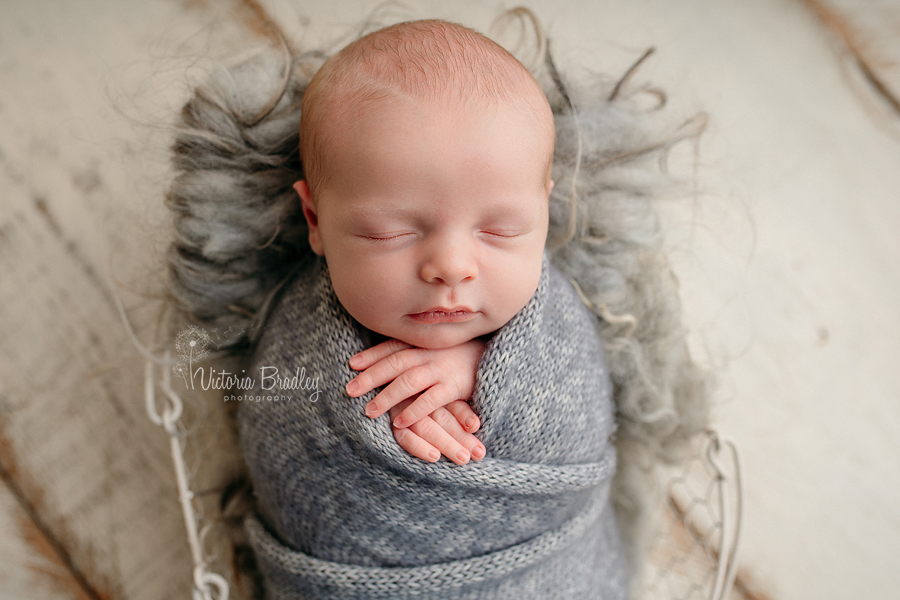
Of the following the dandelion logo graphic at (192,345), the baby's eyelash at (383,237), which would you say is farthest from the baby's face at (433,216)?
the dandelion logo graphic at (192,345)

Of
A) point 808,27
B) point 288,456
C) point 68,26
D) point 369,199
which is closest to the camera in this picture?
point 369,199

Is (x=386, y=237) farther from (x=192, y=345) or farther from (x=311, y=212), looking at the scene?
(x=192, y=345)

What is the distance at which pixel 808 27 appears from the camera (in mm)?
1123

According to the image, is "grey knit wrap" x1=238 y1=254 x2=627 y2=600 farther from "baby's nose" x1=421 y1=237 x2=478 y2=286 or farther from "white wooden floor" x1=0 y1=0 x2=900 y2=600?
"white wooden floor" x1=0 y1=0 x2=900 y2=600

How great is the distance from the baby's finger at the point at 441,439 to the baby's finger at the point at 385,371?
4cm

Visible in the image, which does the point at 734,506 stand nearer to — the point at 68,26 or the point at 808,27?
the point at 808,27

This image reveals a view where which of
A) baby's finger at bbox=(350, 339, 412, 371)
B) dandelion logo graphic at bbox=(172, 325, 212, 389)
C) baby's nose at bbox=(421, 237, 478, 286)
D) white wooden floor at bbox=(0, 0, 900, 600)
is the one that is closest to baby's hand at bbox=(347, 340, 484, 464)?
baby's finger at bbox=(350, 339, 412, 371)

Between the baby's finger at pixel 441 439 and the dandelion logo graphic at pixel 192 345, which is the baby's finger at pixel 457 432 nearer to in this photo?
the baby's finger at pixel 441 439

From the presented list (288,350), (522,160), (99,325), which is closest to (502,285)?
(522,160)

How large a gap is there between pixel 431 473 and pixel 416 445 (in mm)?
38

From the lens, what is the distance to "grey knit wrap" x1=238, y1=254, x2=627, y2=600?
0.73 metres

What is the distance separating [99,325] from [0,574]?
449 mm

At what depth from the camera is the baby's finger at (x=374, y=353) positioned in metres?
0.74

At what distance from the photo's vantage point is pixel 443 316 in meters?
0.71
